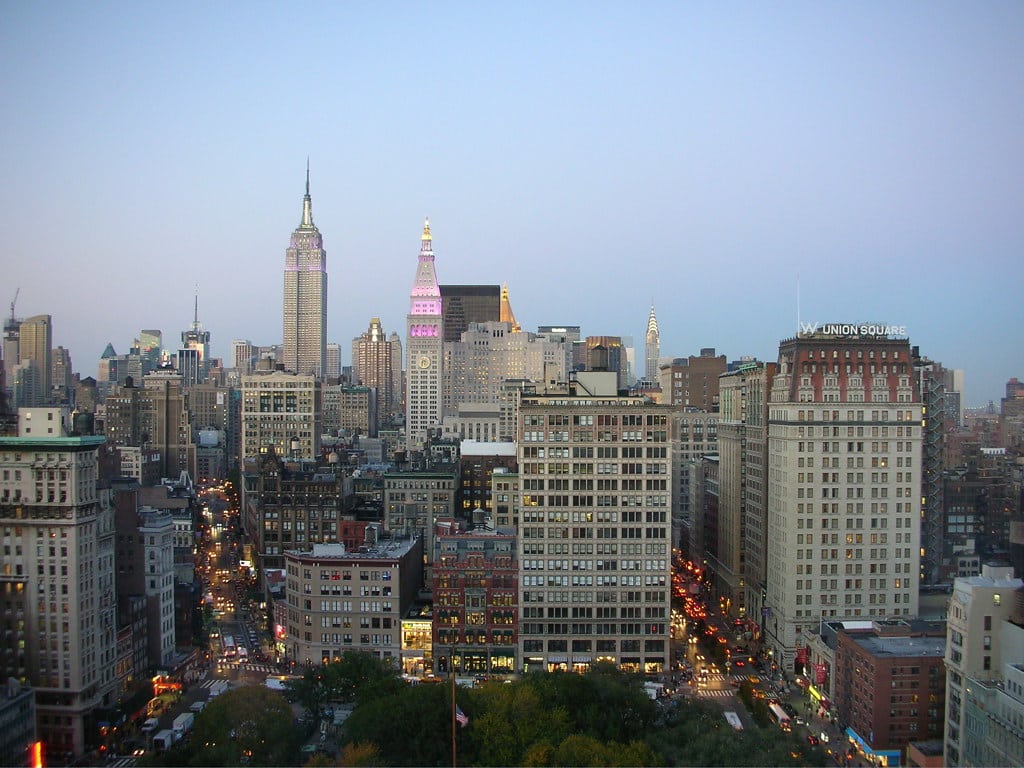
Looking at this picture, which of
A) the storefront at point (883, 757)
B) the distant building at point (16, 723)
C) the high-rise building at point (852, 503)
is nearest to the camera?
the distant building at point (16, 723)

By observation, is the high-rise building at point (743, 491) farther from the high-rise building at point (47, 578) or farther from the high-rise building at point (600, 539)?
the high-rise building at point (47, 578)

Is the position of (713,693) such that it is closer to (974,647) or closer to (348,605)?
(974,647)

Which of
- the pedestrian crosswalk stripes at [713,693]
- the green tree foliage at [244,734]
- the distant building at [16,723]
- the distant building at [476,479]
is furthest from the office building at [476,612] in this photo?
the distant building at [476,479]

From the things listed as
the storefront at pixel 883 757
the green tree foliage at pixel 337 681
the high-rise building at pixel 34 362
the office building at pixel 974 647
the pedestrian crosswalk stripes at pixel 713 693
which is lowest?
the pedestrian crosswalk stripes at pixel 713 693

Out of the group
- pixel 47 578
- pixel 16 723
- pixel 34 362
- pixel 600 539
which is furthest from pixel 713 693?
pixel 34 362

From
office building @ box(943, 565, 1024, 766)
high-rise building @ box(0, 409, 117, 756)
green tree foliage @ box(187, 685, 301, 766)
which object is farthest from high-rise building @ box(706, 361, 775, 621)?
high-rise building @ box(0, 409, 117, 756)
